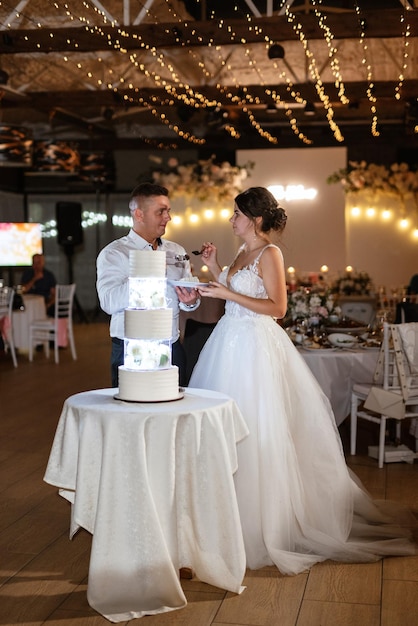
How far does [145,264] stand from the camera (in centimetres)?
365

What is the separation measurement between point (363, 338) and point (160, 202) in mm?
3091

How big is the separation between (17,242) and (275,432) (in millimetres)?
14689

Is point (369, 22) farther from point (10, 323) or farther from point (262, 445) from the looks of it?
point (262, 445)

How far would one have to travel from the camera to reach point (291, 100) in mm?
14703

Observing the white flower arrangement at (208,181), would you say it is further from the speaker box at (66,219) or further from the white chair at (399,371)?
the white chair at (399,371)

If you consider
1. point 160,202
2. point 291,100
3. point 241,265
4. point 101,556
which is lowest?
point 101,556

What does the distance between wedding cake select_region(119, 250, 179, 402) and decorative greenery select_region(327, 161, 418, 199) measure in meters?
12.3

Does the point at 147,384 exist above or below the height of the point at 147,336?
below

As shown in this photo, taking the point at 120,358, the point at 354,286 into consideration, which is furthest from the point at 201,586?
the point at 354,286

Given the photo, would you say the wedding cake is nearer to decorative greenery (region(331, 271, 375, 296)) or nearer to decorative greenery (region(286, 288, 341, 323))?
decorative greenery (region(286, 288, 341, 323))

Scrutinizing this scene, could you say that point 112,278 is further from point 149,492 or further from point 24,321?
point 24,321

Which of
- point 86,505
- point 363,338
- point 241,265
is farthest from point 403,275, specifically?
point 86,505

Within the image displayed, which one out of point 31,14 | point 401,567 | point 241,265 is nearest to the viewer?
point 401,567

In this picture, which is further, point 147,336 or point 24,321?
point 24,321
